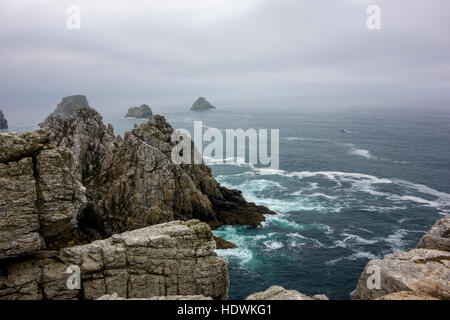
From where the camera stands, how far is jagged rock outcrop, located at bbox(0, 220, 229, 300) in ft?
66.3

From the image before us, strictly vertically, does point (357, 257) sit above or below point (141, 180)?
below

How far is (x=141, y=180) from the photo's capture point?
58906mm

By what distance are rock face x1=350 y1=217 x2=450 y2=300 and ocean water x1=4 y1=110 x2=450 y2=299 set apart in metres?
24.5

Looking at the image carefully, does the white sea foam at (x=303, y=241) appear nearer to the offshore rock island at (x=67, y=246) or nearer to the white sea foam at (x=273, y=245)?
the white sea foam at (x=273, y=245)
